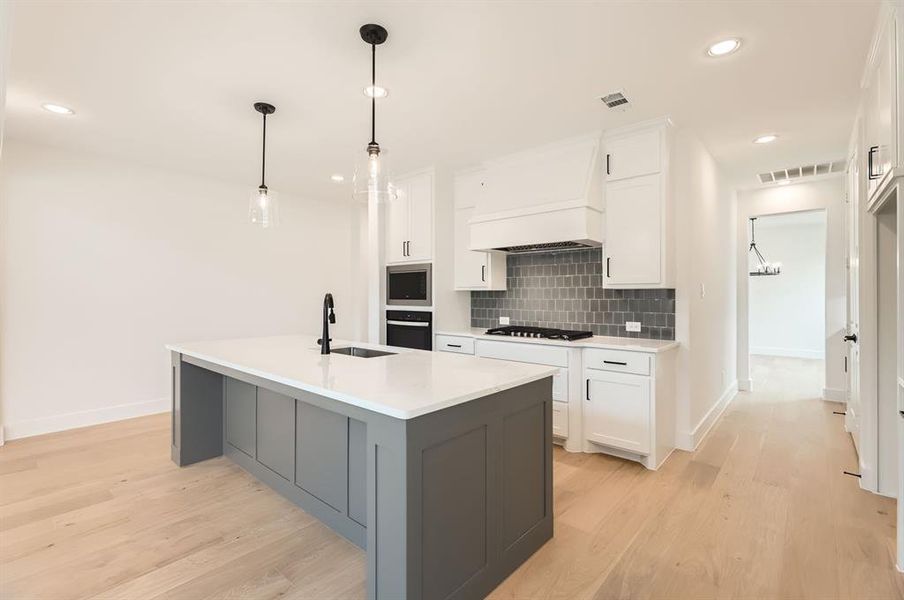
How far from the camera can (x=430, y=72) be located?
2482 millimetres

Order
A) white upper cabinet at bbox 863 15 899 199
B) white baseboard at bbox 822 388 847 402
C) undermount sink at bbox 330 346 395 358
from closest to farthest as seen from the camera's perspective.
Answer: white upper cabinet at bbox 863 15 899 199
undermount sink at bbox 330 346 395 358
white baseboard at bbox 822 388 847 402

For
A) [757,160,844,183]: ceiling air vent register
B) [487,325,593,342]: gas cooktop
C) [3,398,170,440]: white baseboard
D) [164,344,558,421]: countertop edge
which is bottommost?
[3,398,170,440]: white baseboard

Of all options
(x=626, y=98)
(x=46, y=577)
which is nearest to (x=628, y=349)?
(x=626, y=98)

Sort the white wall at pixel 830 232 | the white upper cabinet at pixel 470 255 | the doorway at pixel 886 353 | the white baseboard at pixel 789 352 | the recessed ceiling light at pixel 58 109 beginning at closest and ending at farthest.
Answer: the doorway at pixel 886 353 < the recessed ceiling light at pixel 58 109 < the white upper cabinet at pixel 470 255 < the white wall at pixel 830 232 < the white baseboard at pixel 789 352

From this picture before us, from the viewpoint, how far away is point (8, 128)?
11.0ft

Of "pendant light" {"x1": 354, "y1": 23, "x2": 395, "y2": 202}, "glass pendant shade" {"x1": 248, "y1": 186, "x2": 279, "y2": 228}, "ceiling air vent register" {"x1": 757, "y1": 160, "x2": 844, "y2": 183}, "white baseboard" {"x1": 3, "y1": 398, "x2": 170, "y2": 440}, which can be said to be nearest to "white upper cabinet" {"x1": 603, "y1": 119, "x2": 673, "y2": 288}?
"pendant light" {"x1": 354, "y1": 23, "x2": 395, "y2": 202}

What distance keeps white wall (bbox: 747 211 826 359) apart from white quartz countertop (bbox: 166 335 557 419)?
8.07m

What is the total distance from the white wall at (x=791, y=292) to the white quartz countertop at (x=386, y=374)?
8.07m

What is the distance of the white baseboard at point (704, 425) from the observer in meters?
3.38

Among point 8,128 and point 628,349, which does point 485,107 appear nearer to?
point 628,349

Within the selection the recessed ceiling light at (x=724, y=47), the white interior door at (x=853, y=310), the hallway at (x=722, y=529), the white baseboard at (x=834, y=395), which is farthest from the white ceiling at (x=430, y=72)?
the white baseboard at (x=834, y=395)

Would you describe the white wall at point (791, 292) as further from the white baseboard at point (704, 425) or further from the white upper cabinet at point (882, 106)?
the white upper cabinet at point (882, 106)

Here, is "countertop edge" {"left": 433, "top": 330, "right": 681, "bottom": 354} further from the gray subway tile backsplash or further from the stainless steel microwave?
the stainless steel microwave

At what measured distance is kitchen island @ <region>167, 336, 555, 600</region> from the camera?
59.1 inches
